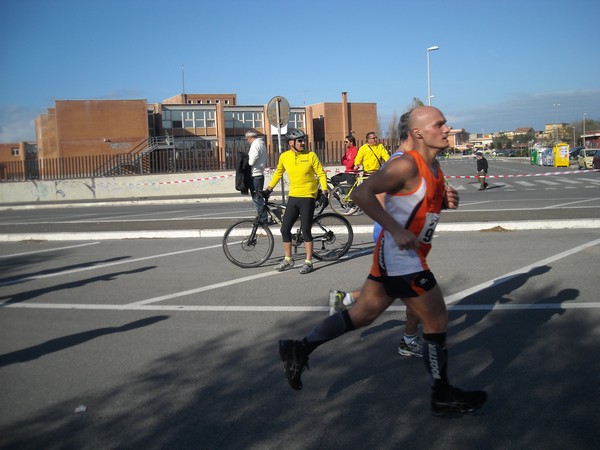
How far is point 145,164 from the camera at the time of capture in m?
30.7

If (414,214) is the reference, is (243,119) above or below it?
above

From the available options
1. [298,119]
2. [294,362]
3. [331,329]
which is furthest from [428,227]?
[298,119]

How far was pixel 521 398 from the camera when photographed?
3.84 m

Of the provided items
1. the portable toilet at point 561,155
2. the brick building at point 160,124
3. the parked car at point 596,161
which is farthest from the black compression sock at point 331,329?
the portable toilet at point 561,155

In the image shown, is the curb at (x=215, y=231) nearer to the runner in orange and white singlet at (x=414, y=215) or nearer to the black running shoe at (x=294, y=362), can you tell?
the black running shoe at (x=294, y=362)

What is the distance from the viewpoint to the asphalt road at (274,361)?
3.55m

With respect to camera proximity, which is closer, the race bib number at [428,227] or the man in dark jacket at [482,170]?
the race bib number at [428,227]

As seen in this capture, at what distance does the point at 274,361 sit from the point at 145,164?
27.3 m

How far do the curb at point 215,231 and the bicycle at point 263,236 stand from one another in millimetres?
2688

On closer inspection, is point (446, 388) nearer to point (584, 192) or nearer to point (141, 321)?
point (141, 321)

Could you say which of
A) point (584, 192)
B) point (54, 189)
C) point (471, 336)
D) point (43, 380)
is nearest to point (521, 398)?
point (471, 336)

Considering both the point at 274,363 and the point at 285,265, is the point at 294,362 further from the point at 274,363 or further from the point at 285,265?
the point at 285,265

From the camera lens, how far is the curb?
1099cm

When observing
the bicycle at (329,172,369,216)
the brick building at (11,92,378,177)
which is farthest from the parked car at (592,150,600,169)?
the bicycle at (329,172,369,216)
